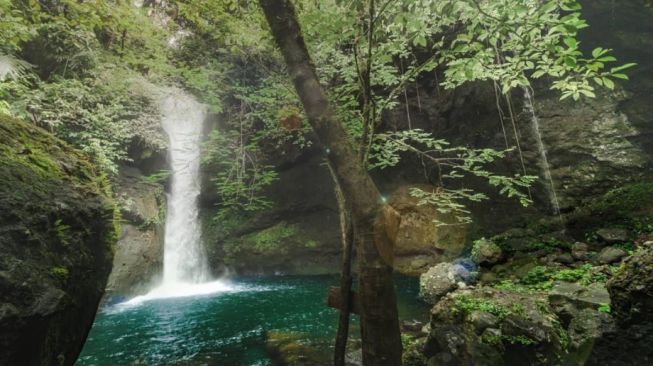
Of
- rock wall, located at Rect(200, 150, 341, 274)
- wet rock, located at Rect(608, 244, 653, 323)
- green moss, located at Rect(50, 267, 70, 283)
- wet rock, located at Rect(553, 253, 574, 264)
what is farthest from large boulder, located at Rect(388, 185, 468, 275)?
green moss, located at Rect(50, 267, 70, 283)

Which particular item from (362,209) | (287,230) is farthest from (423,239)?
(362,209)

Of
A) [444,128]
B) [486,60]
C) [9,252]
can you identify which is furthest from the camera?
[444,128]

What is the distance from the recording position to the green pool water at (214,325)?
23.4ft

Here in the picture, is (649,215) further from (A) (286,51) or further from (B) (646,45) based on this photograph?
(A) (286,51)

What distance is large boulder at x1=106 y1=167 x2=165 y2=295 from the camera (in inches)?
529

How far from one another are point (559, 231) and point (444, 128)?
24.5 ft

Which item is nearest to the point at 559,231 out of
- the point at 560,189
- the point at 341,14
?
the point at 560,189

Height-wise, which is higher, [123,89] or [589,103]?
Result: [123,89]

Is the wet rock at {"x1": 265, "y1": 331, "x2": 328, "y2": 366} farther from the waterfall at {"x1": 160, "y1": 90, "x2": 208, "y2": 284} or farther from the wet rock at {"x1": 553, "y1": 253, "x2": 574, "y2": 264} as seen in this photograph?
the waterfall at {"x1": 160, "y1": 90, "x2": 208, "y2": 284}

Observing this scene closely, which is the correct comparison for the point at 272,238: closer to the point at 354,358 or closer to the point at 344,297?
the point at 354,358

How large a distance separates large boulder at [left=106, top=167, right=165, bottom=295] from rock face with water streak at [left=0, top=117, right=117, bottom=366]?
8602mm

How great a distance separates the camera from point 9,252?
3176 millimetres

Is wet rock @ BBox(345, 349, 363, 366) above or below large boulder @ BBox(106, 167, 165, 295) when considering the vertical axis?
below

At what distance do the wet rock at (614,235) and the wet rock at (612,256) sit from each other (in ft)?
2.67
